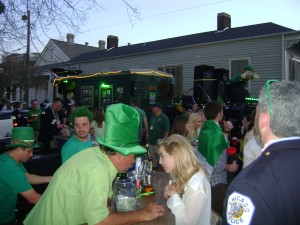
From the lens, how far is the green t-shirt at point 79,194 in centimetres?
189

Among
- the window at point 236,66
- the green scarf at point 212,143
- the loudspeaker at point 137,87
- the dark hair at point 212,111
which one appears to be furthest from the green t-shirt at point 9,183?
the window at point 236,66

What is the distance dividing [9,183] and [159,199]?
1490 mm

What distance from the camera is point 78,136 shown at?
417cm

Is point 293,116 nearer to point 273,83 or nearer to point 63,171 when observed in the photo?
point 273,83

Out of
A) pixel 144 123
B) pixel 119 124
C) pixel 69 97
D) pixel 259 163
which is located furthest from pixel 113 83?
pixel 259 163

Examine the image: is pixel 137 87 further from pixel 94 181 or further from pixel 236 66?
pixel 94 181

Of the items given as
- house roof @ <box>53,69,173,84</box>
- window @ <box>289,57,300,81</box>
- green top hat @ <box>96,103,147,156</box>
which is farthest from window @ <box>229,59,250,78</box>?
green top hat @ <box>96,103,147,156</box>

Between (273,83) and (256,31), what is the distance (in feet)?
54.9

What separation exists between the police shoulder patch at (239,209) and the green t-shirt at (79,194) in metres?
0.89

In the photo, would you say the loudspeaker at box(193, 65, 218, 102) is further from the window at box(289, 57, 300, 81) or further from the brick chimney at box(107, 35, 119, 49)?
the brick chimney at box(107, 35, 119, 49)

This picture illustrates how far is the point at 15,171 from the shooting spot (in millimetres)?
2988

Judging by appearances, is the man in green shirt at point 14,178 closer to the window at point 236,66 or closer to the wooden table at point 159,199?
the wooden table at point 159,199

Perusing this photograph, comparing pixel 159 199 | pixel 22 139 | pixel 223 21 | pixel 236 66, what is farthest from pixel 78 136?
pixel 223 21

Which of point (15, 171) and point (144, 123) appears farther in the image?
point (144, 123)
